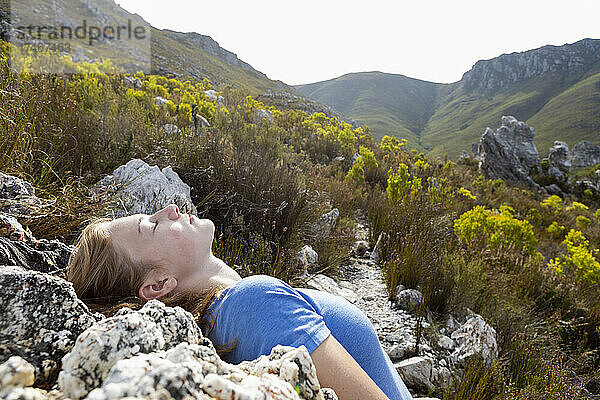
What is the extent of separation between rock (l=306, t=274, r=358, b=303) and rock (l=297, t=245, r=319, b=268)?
0.18 meters

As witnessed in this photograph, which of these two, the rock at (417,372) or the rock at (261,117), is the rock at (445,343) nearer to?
the rock at (417,372)

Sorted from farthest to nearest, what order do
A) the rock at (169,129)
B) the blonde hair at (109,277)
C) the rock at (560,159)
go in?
1. the rock at (560,159)
2. the rock at (169,129)
3. the blonde hair at (109,277)

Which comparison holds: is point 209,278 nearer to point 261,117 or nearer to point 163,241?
point 163,241

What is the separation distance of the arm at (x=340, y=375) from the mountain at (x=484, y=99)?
62.5 m

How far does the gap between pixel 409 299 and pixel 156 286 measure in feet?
8.22

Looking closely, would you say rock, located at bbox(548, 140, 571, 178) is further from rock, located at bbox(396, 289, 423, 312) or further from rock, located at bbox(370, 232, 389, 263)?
rock, located at bbox(396, 289, 423, 312)

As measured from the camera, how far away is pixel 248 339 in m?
1.11

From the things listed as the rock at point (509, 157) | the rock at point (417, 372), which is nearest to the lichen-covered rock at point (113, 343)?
the rock at point (417, 372)

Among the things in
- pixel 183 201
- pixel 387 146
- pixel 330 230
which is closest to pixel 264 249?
pixel 183 201

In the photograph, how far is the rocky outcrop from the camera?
308 feet

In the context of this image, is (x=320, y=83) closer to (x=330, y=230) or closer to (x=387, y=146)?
(x=387, y=146)

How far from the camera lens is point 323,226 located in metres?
4.08

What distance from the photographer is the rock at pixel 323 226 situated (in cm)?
400

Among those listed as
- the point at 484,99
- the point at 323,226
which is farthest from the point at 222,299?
the point at 484,99
